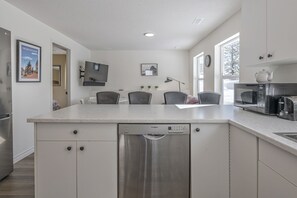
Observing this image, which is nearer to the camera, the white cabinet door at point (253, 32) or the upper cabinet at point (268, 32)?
the upper cabinet at point (268, 32)

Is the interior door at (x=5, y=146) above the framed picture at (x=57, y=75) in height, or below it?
below

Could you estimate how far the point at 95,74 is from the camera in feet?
23.1

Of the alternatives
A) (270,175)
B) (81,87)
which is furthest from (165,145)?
(81,87)

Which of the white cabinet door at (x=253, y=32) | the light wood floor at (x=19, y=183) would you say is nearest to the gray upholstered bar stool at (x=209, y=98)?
the white cabinet door at (x=253, y=32)

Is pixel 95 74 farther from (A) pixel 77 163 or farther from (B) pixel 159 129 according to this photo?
(B) pixel 159 129

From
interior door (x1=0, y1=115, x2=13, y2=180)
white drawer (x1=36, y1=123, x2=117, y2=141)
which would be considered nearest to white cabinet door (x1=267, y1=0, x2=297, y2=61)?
white drawer (x1=36, y1=123, x2=117, y2=141)

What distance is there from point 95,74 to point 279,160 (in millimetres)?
6393

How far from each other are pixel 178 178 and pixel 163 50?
637 cm

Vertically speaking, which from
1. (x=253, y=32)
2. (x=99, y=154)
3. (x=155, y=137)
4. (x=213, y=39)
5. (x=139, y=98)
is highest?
(x=213, y=39)

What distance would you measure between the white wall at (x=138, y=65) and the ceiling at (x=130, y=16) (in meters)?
2.32

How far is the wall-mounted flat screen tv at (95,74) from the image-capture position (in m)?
6.64

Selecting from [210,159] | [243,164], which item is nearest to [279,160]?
[243,164]

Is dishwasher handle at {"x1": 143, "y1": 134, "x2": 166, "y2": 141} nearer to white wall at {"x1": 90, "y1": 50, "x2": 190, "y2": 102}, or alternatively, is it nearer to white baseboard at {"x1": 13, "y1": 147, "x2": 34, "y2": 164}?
white baseboard at {"x1": 13, "y1": 147, "x2": 34, "y2": 164}

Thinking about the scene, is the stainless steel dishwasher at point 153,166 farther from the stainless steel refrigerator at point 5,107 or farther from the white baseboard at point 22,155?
the white baseboard at point 22,155
